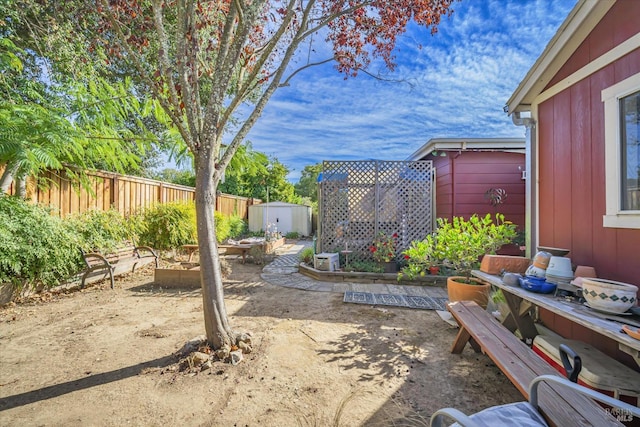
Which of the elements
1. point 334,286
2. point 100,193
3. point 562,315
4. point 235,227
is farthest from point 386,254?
point 235,227

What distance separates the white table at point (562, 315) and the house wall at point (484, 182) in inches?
171

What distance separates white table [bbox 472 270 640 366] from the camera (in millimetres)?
1579

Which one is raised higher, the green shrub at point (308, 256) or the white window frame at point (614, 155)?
the white window frame at point (614, 155)

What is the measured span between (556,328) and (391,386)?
7.45 ft

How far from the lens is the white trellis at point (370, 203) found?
21.9 ft

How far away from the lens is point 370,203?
682 centimetres

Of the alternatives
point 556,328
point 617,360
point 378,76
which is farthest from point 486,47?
point 617,360

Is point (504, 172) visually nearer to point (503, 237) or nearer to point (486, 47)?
point (486, 47)

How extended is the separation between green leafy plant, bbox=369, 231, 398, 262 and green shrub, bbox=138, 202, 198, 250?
5308 millimetres

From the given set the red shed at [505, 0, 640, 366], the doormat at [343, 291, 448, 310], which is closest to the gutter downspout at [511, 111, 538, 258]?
the red shed at [505, 0, 640, 366]

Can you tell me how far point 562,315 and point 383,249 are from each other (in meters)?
4.26

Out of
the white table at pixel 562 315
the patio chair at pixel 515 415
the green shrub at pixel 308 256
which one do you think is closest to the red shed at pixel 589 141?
the white table at pixel 562 315

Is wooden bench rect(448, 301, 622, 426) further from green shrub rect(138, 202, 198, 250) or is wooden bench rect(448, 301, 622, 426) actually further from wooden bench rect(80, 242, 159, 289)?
green shrub rect(138, 202, 198, 250)

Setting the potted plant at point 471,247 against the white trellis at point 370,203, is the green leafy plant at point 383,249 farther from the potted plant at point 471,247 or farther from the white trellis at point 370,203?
the potted plant at point 471,247
